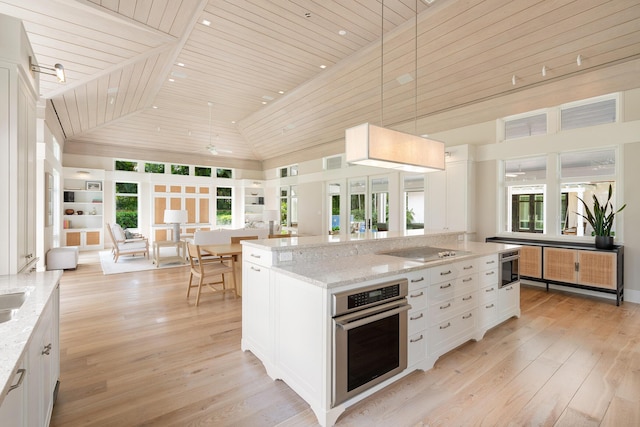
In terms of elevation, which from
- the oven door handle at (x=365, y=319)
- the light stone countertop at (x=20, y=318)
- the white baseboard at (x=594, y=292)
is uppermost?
the light stone countertop at (x=20, y=318)

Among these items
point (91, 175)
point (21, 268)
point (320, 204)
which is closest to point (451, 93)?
point (320, 204)

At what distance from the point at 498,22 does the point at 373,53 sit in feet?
6.32

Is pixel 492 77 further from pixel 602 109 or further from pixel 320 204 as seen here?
pixel 320 204

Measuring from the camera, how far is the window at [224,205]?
1262cm

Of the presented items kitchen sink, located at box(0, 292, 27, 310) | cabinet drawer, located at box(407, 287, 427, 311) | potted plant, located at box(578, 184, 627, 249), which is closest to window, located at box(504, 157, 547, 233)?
potted plant, located at box(578, 184, 627, 249)

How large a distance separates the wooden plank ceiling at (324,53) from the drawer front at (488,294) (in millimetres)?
2159

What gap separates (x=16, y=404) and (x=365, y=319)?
5.49ft

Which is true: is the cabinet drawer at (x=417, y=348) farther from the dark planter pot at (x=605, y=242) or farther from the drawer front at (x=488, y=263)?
the dark planter pot at (x=605, y=242)

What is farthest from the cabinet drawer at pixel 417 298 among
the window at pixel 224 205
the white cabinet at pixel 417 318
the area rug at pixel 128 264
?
the window at pixel 224 205

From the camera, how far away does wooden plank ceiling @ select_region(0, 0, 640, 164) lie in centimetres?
394

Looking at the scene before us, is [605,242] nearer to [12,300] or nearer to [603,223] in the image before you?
[603,223]

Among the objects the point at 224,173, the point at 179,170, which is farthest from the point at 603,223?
the point at 179,170

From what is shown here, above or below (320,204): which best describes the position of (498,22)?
above

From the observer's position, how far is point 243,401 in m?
2.18
